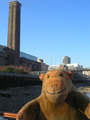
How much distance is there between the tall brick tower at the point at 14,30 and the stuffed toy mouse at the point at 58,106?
232ft

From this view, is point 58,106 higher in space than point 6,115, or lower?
higher

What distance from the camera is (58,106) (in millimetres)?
2273

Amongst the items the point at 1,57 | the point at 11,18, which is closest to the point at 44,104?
the point at 1,57

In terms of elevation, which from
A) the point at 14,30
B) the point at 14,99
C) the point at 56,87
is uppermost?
the point at 14,30

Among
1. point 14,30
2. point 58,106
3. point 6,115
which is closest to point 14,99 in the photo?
point 6,115

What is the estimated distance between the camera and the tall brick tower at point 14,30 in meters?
74.2

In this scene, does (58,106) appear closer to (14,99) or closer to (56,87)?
(56,87)

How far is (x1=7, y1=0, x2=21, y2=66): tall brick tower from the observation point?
7425 centimetres

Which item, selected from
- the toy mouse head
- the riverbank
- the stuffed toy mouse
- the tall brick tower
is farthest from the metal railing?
the tall brick tower

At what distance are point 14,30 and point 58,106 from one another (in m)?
79.0

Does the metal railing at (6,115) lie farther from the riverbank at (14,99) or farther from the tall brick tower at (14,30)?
the tall brick tower at (14,30)

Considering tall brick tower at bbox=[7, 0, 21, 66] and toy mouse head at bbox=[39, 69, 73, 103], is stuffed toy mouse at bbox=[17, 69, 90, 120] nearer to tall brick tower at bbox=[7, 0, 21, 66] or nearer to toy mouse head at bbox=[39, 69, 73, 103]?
toy mouse head at bbox=[39, 69, 73, 103]

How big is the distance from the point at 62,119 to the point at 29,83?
140 feet

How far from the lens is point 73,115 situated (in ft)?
7.48
